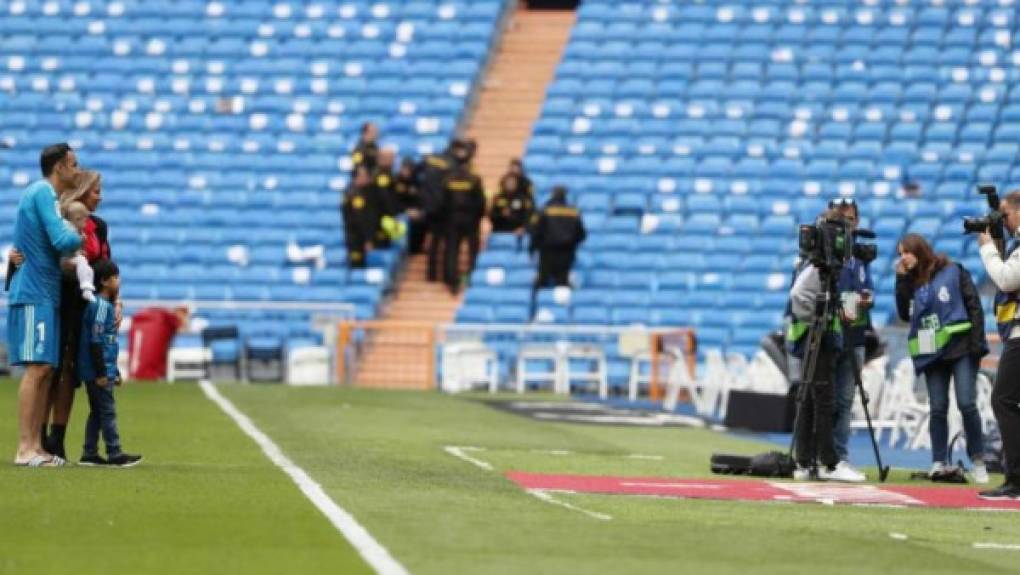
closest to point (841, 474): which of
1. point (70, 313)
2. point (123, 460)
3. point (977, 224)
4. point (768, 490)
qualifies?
point (768, 490)

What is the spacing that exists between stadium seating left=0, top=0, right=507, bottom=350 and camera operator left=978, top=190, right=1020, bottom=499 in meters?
17.1

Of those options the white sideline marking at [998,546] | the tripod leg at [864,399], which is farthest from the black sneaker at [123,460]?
the white sideline marking at [998,546]

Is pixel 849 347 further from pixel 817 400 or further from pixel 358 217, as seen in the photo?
pixel 358 217

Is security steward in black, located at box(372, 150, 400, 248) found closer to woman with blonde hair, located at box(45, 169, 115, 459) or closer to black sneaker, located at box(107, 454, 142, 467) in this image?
woman with blonde hair, located at box(45, 169, 115, 459)

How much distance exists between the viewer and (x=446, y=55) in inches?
1394

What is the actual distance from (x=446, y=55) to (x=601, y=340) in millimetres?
7893

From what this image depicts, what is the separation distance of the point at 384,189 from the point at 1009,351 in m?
18.2

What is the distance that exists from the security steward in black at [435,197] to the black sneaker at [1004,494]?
17.3 metres

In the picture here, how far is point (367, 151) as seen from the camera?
1241 inches

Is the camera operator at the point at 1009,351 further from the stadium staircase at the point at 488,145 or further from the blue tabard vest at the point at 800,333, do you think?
Answer: the stadium staircase at the point at 488,145

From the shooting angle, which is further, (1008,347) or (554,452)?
(554,452)

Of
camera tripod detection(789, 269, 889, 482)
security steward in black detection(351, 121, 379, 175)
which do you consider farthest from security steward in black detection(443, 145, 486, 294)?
camera tripod detection(789, 269, 889, 482)

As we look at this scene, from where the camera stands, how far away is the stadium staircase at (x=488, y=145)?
2892 cm

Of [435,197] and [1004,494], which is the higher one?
[435,197]
